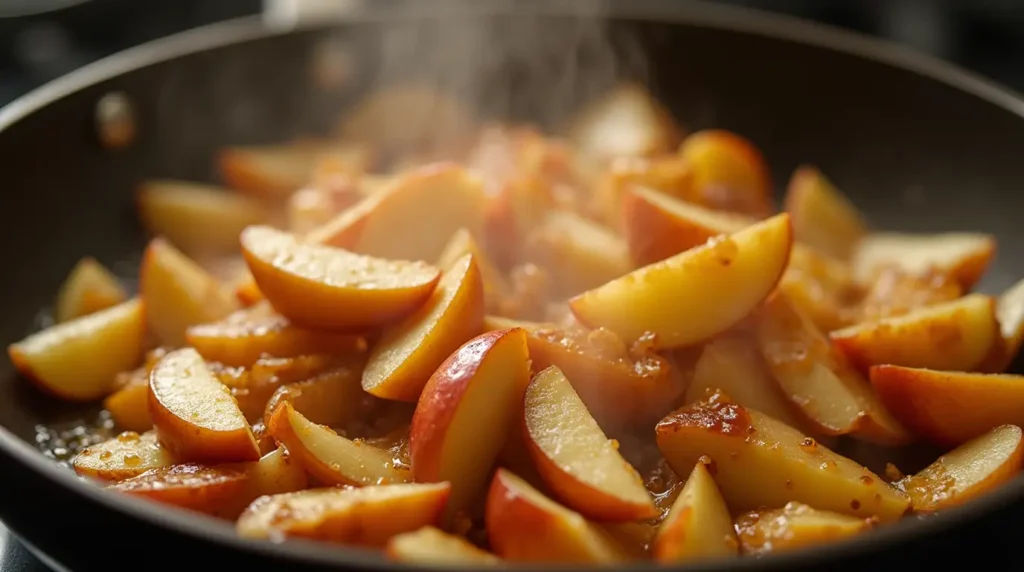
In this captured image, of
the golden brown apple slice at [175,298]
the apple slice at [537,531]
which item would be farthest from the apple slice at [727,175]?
the apple slice at [537,531]

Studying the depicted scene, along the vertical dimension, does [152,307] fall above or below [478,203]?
below

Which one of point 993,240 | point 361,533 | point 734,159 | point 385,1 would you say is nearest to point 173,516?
point 361,533

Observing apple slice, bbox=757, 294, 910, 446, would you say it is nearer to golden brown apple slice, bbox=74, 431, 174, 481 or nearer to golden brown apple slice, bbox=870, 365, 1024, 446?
golden brown apple slice, bbox=870, 365, 1024, 446

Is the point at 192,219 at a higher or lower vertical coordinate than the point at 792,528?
higher

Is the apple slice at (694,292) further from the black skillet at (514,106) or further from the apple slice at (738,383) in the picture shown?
the black skillet at (514,106)

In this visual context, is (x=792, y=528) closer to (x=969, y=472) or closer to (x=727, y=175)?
(x=969, y=472)

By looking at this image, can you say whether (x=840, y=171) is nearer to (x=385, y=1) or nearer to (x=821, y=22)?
(x=821, y=22)

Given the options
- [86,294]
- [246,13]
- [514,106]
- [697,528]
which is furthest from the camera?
[246,13]

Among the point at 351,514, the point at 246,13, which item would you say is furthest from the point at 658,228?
the point at 246,13
